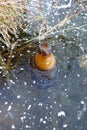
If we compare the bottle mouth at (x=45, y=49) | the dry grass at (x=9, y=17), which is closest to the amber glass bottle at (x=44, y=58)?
the bottle mouth at (x=45, y=49)

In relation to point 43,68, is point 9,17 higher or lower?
higher

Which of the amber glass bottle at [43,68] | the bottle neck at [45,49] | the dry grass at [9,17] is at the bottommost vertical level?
the amber glass bottle at [43,68]

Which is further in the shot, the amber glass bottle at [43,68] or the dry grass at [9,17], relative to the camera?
the dry grass at [9,17]

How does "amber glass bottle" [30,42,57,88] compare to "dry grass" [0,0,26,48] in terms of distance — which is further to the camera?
"dry grass" [0,0,26,48]

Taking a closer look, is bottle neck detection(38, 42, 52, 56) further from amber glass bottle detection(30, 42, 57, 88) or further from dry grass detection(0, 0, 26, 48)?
dry grass detection(0, 0, 26, 48)

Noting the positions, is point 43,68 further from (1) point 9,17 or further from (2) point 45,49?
(1) point 9,17

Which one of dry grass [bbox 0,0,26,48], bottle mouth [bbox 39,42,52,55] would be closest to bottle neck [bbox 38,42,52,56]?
bottle mouth [bbox 39,42,52,55]

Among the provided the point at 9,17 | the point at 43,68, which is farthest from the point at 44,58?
the point at 9,17

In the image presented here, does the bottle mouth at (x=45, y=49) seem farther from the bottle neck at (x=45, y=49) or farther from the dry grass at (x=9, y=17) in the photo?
the dry grass at (x=9, y=17)

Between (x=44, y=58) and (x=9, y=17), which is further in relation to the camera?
(x=9, y=17)
